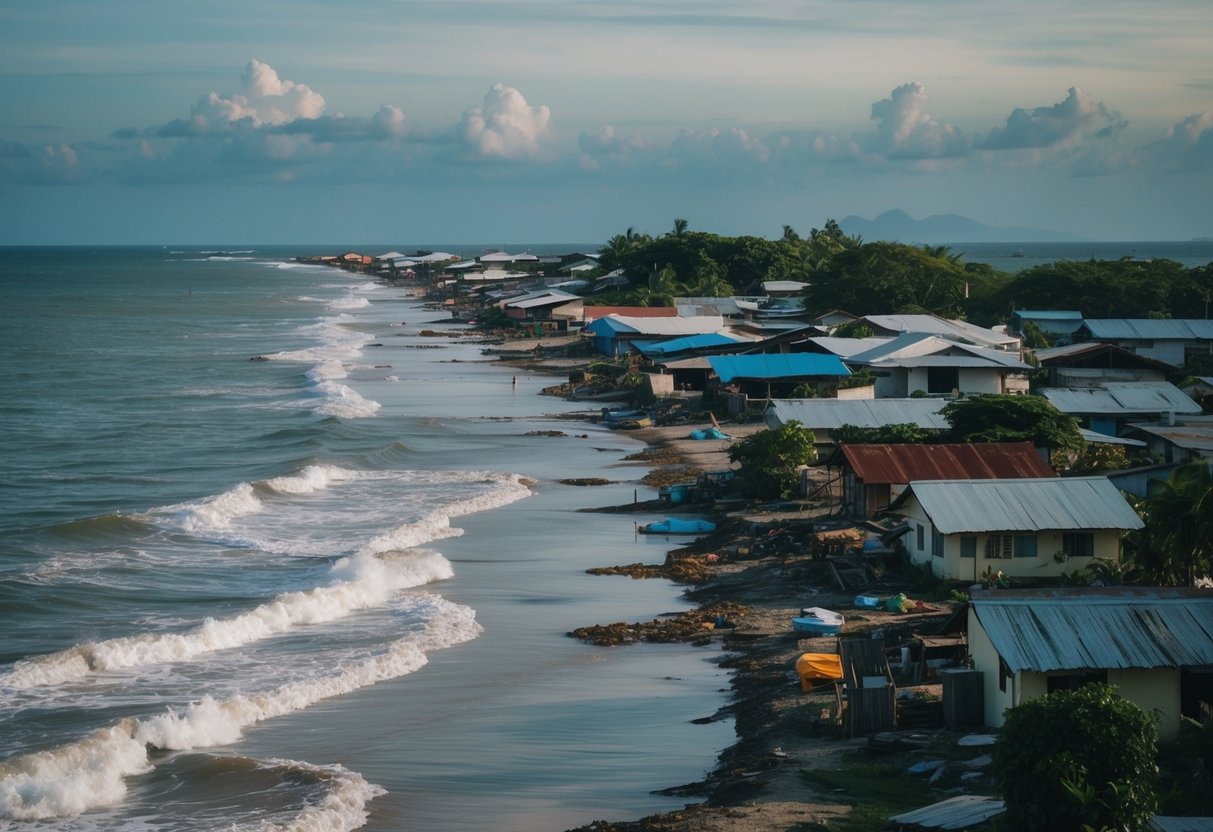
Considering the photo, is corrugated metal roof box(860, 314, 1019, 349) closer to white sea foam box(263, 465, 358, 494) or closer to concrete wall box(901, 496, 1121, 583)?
white sea foam box(263, 465, 358, 494)

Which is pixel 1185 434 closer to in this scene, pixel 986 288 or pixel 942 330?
pixel 942 330

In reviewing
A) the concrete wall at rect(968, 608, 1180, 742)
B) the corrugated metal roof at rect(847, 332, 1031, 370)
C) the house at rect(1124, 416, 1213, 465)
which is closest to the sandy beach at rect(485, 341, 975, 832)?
the concrete wall at rect(968, 608, 1180, 742)

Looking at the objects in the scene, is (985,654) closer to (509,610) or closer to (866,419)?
(509,610)

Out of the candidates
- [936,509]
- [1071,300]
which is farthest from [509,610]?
[1071,300]

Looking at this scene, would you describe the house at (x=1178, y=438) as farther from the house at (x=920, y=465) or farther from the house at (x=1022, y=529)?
the house at (x=1022, y=529)

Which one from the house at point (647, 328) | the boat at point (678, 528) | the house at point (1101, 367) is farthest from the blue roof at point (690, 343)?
the boat at point (678, 528)

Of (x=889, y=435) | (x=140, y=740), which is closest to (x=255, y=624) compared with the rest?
(x=140, y=740)
